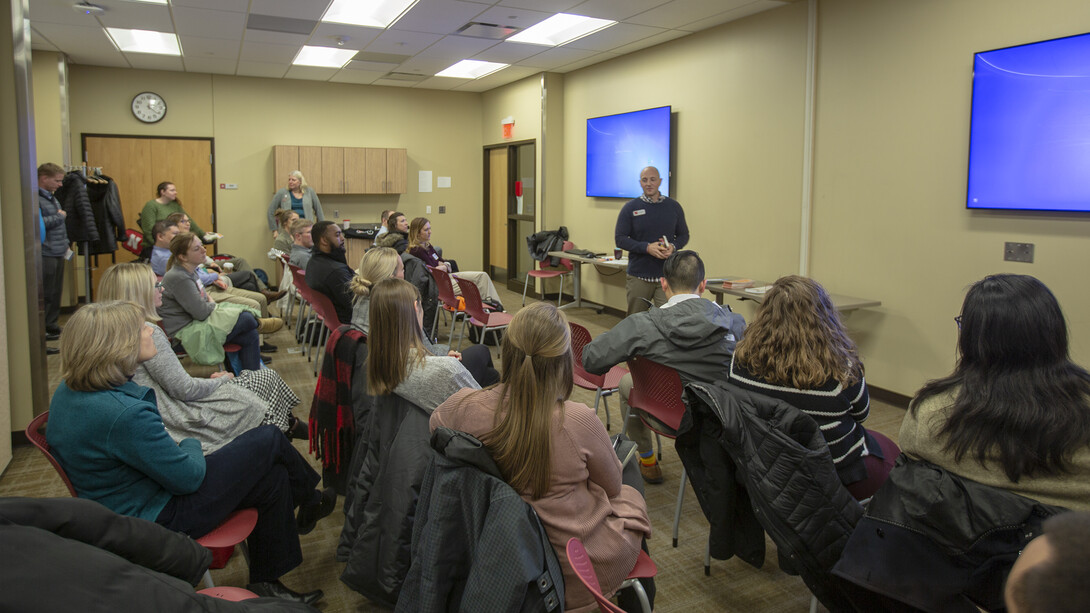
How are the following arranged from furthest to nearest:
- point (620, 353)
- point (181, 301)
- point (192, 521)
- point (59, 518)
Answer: point (181, 301)
point (620, 353)
point (192, 521)
point (59, 518)

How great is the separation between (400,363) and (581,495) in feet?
A: 2.58

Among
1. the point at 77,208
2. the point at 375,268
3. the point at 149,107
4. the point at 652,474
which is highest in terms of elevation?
the point at 149,107

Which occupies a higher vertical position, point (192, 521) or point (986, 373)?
point (986, 373)

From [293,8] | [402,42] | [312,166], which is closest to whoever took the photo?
[293,8]

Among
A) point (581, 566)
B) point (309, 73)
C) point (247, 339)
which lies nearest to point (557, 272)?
point (309, 73)

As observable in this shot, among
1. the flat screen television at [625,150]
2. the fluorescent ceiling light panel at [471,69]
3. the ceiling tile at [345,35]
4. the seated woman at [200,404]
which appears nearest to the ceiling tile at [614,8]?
the flat screen television at [625,150]

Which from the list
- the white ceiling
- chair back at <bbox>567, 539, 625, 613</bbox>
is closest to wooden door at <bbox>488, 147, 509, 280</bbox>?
the white ceiling

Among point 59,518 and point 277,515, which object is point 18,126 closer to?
point 277,515

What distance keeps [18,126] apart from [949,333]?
17.7ft

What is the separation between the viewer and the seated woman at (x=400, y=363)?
2238mm

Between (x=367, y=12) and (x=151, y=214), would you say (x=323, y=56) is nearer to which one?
(x=367, y=12)

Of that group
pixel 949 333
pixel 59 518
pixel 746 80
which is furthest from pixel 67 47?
pixel 949 333

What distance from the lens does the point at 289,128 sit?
955cm

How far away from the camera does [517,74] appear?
8844 millimetres
